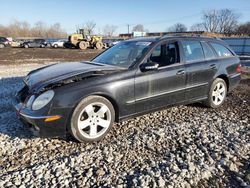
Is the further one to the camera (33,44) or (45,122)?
(33,44)

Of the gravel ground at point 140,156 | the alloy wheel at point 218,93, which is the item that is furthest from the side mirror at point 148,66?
the alloy wheel at point 218,93

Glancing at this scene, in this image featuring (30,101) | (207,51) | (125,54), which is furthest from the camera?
(207,51)

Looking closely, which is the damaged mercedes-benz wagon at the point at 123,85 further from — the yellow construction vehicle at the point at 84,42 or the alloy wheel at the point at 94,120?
the yellow construction vehicle at the point at 84,42

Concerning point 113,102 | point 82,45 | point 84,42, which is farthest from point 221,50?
point 84,42

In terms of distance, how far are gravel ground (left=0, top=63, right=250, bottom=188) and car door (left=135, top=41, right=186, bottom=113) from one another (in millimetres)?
Answer: 440

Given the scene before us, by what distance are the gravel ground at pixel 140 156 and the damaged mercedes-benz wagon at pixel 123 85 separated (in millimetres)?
339

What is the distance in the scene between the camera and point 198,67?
498 centimetres

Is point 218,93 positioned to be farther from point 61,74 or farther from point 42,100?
point 42,100

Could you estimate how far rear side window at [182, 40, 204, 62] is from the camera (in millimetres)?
4922

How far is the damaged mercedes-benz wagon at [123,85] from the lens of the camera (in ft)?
11.7

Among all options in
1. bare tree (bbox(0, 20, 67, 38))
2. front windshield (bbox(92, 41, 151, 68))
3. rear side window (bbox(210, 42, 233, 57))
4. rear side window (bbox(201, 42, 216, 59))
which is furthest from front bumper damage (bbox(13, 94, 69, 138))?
bare tree (bbox(0, 20, 67, 38))

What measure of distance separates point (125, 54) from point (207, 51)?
1.84m

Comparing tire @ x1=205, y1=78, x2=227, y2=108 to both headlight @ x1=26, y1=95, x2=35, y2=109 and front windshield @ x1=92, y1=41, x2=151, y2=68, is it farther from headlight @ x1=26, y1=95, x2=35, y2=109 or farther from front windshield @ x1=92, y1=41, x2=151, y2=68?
headlight @ x1=26, y1=95, x2=35, y2=109

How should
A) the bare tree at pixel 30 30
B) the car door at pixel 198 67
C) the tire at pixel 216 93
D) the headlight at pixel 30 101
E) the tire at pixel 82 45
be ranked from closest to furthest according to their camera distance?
the headlight at pixel 30 101 < the car door at pixel 198 67 < the tire at pixel 216 93 < the tire at pixel 82 45 < the bare tree at pixel 30 30
